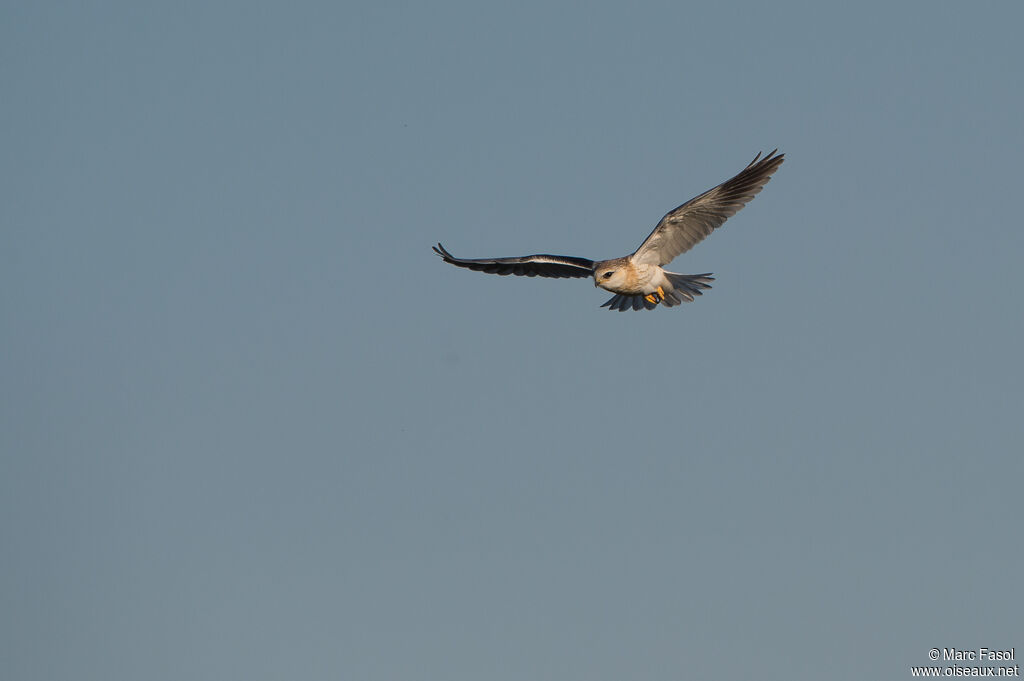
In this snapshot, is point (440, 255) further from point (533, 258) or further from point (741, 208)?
point (741, 208)

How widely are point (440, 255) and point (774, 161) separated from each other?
7.16 meters

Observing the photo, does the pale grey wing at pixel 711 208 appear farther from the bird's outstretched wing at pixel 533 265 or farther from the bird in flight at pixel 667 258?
the bird's outstretched wing at pixel 533 265

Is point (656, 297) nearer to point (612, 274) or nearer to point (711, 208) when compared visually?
point (612, 274)

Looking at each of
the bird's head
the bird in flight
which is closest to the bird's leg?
the bird in flight

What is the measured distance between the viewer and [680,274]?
24859 millimetres

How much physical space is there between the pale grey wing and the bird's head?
0.55m

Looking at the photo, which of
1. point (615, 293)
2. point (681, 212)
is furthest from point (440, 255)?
point (681, 212)

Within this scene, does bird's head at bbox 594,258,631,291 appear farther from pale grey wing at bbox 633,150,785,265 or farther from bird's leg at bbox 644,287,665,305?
bird's leg at bbox 644,287,665,305

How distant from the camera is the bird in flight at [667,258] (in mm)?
22344

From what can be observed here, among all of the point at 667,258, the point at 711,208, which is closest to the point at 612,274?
the point at 667,258

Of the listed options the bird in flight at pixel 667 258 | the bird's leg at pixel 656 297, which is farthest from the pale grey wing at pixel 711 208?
the bird's leg at pixel 656 297

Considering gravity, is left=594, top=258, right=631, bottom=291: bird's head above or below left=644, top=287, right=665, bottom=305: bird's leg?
below

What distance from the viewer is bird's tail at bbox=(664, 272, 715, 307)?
2472 cm

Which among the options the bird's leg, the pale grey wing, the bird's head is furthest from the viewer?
the bird's leg
